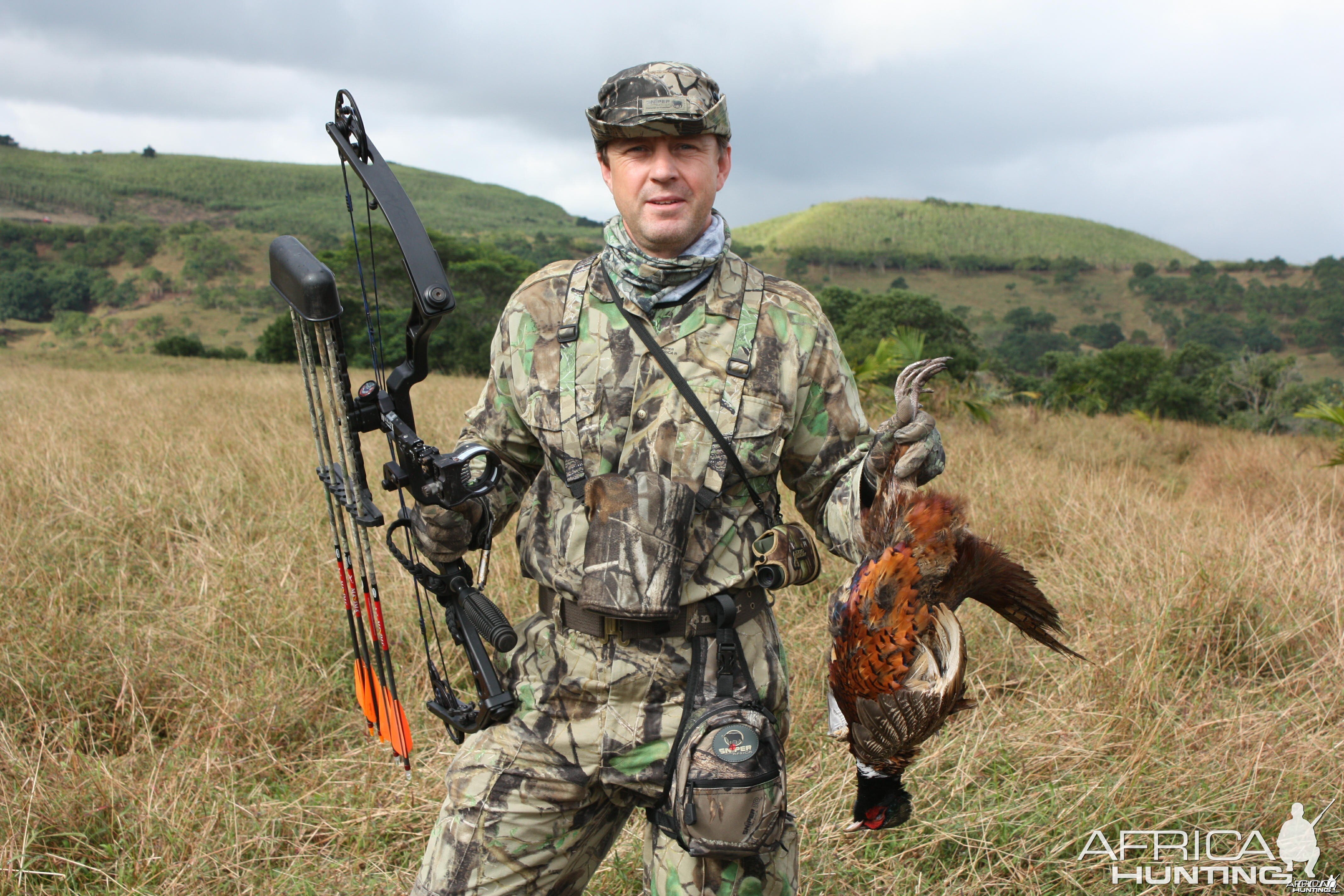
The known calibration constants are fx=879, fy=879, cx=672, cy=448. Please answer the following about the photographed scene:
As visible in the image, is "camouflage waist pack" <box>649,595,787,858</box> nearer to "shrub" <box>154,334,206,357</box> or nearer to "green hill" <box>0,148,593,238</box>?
"shrub" <box>154,334,206,357</box>

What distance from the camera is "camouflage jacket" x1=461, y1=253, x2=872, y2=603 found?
2146 millimetres

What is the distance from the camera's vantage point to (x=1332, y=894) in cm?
298

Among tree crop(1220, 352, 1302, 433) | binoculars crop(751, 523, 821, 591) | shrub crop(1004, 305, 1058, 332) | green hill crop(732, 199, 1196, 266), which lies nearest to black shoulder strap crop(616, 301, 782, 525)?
binoculars crop(751, 523, 821, 591)

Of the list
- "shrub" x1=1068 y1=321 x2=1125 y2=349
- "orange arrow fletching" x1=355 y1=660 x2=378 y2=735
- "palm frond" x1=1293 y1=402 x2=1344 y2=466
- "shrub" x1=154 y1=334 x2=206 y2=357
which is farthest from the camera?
"shrub" x1=1068 y1=321 x2=1125 y2=349

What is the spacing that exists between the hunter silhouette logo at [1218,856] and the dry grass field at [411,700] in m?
0.04

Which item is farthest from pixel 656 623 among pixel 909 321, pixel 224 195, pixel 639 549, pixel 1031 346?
pixel 224 195

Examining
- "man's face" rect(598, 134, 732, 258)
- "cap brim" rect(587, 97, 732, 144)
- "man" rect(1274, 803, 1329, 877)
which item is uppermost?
"cap brim" rect(587, 97, 732, 144)

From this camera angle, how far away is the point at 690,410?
2.16m

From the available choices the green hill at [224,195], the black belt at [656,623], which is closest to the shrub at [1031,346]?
the black belt at [656,623]

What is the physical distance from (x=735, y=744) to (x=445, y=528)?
2.87ft

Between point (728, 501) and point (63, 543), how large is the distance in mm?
4956

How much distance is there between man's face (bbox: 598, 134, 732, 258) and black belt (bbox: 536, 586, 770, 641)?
2.90 ft

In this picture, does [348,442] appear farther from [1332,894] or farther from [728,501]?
[1332,894]

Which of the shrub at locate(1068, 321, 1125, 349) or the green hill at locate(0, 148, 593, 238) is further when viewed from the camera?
the green hill at locate(0, 148, 593, 238)
